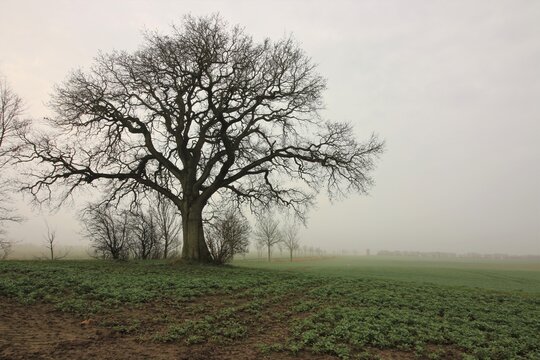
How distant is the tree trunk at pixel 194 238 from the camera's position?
20.6 metres

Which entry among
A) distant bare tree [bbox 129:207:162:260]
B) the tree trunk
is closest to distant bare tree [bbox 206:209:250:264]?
the tree trunk

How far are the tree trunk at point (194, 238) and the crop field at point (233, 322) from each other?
24.3 feet

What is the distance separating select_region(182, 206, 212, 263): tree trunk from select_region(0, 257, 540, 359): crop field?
24.3 feet

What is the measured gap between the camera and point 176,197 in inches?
862

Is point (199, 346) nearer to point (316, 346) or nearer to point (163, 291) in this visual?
point (316, 346)

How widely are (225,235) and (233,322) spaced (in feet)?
58.2

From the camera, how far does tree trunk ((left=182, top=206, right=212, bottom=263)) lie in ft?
67.6

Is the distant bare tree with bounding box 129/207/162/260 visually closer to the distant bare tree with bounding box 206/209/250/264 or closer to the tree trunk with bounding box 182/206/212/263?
the distant bare tree with bounding box 206/209/250/264

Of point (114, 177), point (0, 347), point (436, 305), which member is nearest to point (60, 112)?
point (114, 177)

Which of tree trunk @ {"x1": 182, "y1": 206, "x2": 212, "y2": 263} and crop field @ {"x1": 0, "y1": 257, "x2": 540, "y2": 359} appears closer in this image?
crop field @ {"x1": 0, "y1": 257, "x2": 540, "y2": 359}

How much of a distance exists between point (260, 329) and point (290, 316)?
5.37 feet

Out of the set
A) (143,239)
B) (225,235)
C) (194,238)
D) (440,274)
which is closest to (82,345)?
(194,238)

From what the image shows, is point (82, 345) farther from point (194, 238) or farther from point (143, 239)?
point (143, 239)

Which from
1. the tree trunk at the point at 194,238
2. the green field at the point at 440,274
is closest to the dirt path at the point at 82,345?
the tree trunk at the point at 194,238
